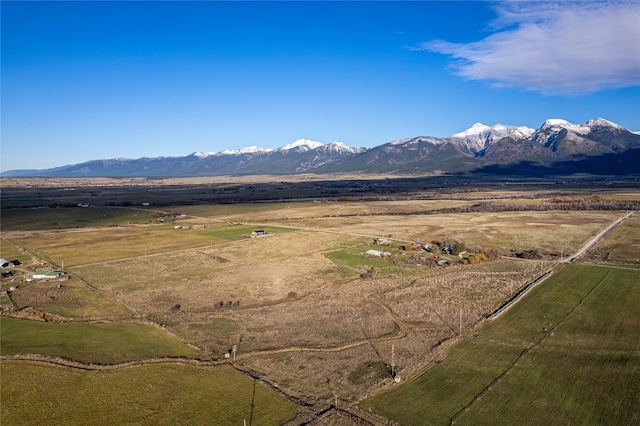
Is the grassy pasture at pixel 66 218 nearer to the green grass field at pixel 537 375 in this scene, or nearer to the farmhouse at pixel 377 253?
the farmhouse at pixel 377 253

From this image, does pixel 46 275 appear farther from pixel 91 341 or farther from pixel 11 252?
pixel 91 341

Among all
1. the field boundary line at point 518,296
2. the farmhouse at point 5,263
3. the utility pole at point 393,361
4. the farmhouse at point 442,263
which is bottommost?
the utility pole at point 393,361

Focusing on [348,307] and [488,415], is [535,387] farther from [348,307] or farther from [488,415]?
[348,307]

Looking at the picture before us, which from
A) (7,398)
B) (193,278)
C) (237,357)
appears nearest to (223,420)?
(237,357)

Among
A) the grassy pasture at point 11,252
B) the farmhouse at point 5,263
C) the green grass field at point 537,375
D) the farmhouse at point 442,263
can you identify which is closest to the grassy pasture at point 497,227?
the farmhouse at point 442,263

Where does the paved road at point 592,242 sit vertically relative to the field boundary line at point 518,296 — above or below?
above

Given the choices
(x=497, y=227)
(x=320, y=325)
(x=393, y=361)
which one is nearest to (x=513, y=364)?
(x=393, y=361)
